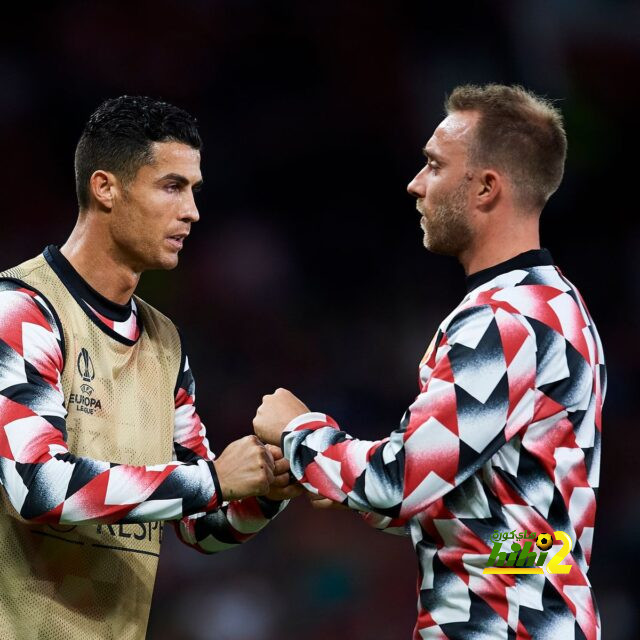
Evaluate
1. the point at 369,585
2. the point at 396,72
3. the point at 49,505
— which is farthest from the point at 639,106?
the point at 49,505

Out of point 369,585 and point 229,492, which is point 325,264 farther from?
point 229,492

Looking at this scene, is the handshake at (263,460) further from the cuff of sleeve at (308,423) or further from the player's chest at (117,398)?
the player's chest at (117,398)

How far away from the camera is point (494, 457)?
7.70 feet

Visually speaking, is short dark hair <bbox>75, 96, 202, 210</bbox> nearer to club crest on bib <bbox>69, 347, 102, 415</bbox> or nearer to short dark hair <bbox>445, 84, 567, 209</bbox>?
club crest on bib <bbox>69, 347, 102, 415</bbox>

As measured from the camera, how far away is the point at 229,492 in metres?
2.50

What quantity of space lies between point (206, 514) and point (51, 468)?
0.80 m

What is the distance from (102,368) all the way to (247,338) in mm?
3259

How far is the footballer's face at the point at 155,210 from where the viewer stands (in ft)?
9.18

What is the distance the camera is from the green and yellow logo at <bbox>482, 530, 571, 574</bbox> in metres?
2.31

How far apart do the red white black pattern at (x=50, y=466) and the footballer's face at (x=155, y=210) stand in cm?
34

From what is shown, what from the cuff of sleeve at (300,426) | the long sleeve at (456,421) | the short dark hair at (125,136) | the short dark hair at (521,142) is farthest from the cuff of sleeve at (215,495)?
the short dark hair at (521,142)

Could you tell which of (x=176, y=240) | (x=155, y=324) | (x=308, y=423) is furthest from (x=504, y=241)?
(x=155, y=324)

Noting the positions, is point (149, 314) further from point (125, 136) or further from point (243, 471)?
point (243, 471)

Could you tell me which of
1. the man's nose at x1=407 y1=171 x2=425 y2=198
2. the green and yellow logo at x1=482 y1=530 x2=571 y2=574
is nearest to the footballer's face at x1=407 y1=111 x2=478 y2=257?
the man's nose at x1=407 y1=171 x2=425 y2=198
